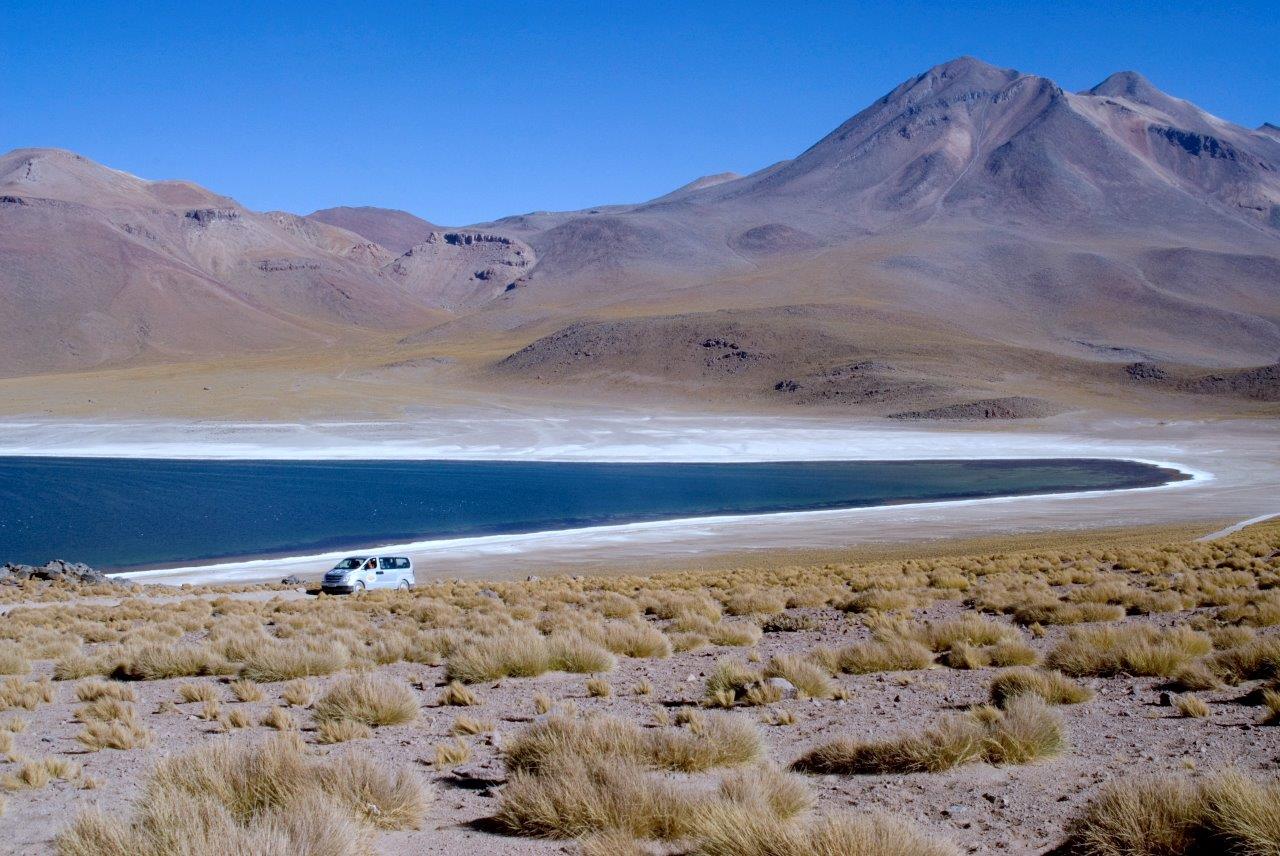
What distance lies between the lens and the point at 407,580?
23.5m

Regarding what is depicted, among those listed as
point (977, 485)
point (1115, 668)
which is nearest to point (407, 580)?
point (1115, 668)

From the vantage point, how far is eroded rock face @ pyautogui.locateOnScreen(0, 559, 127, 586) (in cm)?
2480

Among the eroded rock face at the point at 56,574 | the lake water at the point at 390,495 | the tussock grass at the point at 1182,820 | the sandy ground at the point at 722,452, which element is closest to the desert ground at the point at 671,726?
the tussock grass at the point at 1182,820

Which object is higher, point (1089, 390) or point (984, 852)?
point (1089, 390)

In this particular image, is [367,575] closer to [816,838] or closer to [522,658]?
[522,658]

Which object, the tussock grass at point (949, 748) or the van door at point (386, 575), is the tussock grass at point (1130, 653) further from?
the van door at point (386, 575)

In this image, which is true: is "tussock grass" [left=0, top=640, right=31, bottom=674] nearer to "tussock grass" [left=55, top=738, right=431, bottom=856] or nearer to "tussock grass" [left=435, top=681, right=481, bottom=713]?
"tussock grass" [left=435, top=681, right=481, bottom=713]

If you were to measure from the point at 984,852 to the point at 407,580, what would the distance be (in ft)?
64.3

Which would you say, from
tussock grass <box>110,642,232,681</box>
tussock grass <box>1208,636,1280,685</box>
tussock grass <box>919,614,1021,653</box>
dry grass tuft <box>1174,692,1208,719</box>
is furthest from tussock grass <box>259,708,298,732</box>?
tussock grass <box>1208,636,1280,685</box>

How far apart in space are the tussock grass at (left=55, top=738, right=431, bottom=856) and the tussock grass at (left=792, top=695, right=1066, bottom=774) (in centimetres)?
248

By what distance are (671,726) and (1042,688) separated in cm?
279

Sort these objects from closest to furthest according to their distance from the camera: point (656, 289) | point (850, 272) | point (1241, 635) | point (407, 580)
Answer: point (1241, 635), point (407, 580), point (850, 272), point (656, 289)

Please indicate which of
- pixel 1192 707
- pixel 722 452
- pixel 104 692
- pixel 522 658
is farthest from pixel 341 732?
pixel 722 452

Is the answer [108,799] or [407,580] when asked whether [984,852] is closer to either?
[108,799]
